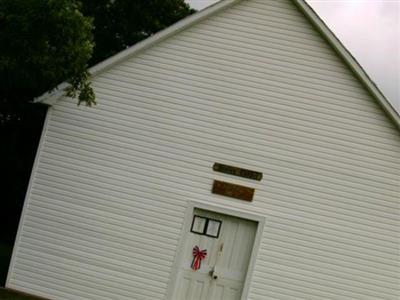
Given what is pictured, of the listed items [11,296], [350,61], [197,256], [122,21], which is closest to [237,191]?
[197,256]

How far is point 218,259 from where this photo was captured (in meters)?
11.6

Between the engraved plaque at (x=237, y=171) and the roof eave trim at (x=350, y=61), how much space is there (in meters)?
2.81

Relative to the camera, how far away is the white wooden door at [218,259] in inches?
452

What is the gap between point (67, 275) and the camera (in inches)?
456

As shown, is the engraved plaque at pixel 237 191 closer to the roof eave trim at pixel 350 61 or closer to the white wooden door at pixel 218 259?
the white wooden door at pixel 218 259

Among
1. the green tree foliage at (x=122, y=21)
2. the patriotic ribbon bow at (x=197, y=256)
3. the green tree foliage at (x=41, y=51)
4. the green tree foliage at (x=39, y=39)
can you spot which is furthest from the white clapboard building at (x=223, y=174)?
the green tree foliage at (x=122, y=21)

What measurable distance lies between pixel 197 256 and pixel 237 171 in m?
1.95

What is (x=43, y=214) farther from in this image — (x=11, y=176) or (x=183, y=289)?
(x=11, y=176)

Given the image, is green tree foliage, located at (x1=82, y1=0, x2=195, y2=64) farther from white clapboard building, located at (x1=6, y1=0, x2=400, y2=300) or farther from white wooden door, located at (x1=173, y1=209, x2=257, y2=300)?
white wooden door, located at (x1=173, y1=209, x2=257, y2=300)

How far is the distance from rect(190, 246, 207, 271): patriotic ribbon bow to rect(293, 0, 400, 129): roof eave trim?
4.67m

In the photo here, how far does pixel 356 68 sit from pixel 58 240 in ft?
23.1

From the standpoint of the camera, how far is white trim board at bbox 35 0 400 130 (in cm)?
1118

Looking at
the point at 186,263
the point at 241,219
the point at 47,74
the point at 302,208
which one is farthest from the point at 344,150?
the point at 47,74

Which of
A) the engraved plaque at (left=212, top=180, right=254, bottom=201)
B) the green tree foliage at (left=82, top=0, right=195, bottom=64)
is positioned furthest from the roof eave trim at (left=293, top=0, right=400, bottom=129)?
the green tree foliage at (left=82, top=0, right=195, bottom=64)
